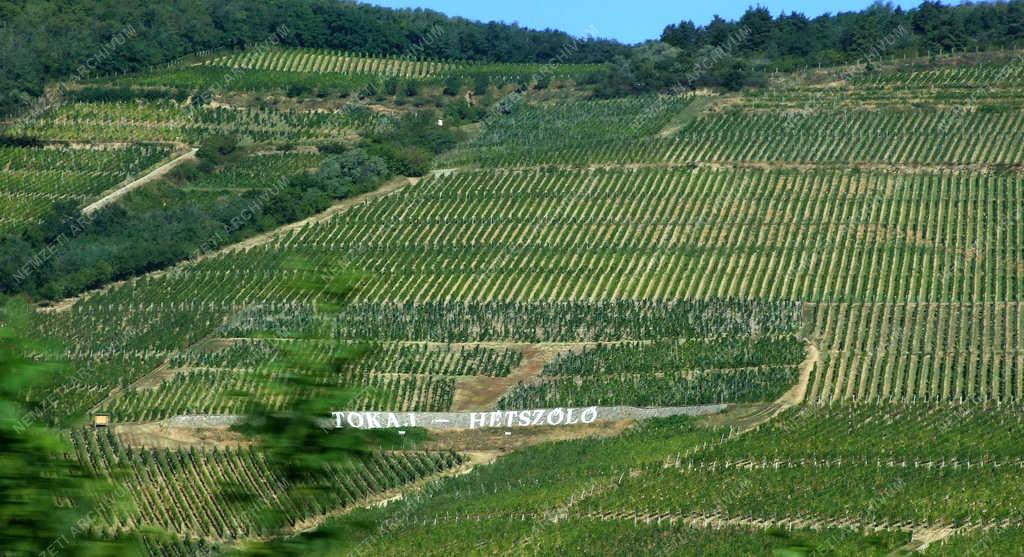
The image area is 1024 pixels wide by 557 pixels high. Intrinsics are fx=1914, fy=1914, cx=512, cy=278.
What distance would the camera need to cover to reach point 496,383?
217 ft

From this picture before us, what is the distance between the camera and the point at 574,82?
112 m

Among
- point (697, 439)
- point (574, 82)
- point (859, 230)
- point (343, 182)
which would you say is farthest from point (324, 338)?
point (574, 82)

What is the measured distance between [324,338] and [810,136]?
83378 millimetres

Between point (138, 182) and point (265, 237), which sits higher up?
point (138, 182)

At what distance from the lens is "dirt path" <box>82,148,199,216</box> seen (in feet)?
300

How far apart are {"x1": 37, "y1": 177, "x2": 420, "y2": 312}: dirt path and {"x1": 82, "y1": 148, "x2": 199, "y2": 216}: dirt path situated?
30.1ft

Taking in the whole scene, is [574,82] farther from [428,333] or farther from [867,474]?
[867,474]

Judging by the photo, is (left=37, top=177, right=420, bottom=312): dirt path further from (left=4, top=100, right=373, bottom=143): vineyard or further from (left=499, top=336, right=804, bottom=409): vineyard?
(left=499, top=336, right=804, bottom=409): vineyard

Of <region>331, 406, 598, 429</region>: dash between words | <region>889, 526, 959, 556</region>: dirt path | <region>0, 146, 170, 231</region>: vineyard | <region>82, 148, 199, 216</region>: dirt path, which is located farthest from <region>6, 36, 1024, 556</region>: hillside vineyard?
<region>82, 148, 199, 216</region>: dirt path

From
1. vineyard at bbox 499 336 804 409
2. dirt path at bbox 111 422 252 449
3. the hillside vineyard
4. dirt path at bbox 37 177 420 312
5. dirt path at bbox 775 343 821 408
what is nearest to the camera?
the hillside vineyard

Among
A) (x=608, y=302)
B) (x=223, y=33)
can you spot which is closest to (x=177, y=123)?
(x=223, y=33)

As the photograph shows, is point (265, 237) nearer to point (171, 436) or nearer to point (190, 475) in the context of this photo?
point (171, 436)

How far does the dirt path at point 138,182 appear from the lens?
9138 cm

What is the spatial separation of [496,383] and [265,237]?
22526 millimetres
